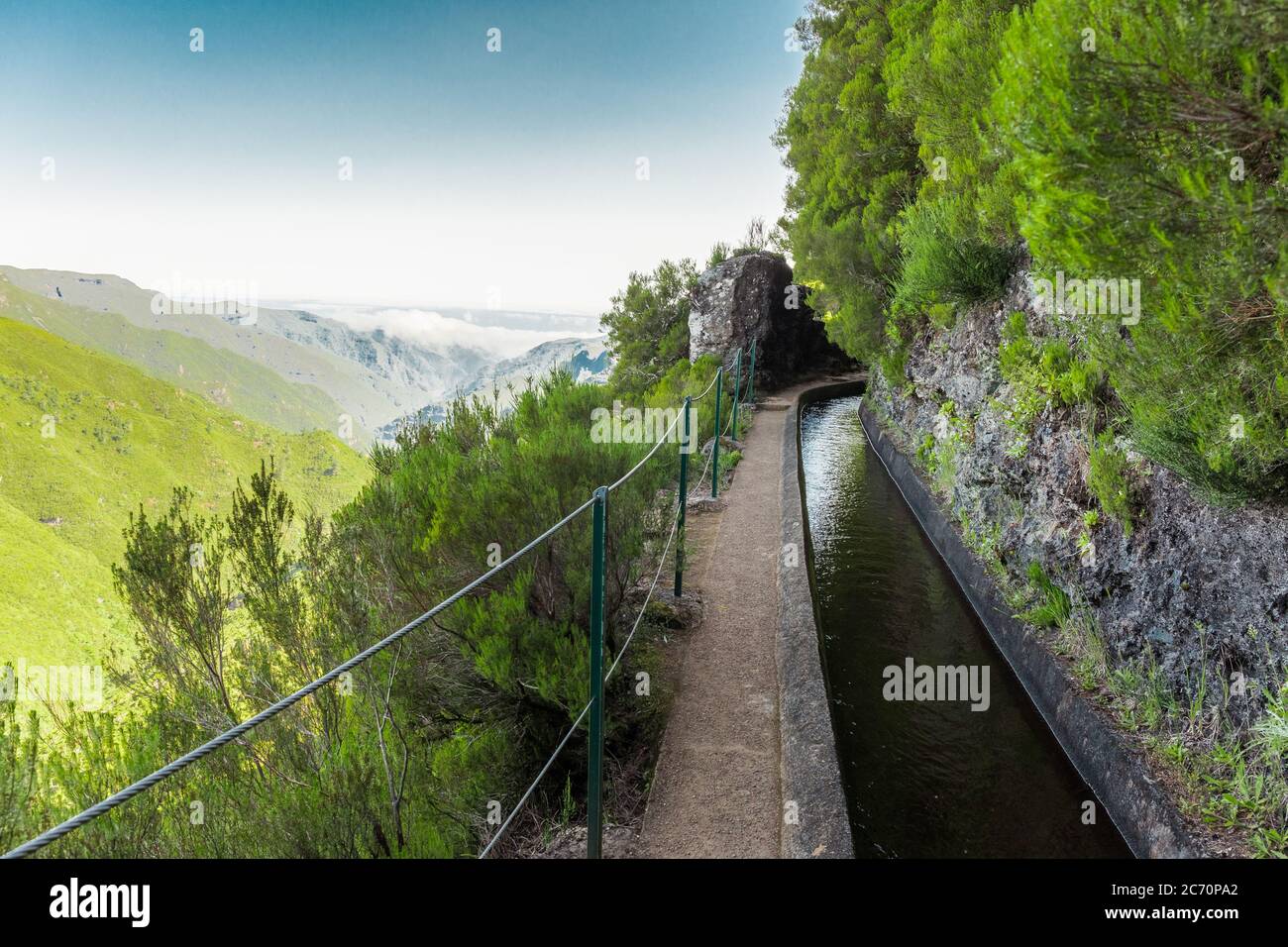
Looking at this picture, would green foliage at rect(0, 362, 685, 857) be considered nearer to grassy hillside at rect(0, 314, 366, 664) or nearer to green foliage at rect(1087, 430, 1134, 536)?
green foliage at rect(1087, 430, 1134, 536)

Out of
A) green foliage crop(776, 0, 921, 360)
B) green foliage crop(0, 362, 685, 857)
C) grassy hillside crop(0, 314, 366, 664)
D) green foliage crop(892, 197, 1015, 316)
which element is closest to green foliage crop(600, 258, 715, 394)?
green foliage crop(776, 0, 921, 360)

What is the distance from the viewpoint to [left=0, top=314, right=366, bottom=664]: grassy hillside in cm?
4634

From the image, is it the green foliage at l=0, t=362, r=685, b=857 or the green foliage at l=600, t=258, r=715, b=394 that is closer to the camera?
the green foliage at l=0, t=362, r=685, b=857

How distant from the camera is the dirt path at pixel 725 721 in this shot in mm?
3094

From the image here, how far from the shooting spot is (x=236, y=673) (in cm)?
446

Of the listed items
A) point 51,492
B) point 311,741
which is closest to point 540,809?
point 311,741

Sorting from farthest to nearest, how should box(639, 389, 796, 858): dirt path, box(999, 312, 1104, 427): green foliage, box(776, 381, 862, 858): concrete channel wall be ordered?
1. box(999, 312, 1104, 427): green foliage
2. box(639, 389, 796, 858): dirt path
3. box(776, 381, 862, 858): concrete channel wall

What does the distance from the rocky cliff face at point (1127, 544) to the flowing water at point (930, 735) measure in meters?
0.64

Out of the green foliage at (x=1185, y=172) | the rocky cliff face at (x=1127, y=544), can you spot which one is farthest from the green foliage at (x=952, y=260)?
the green foliage at (x=1185, y=172)

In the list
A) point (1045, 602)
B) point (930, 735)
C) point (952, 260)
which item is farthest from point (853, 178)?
point (930, 735)

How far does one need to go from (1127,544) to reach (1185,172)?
2478 millimetres

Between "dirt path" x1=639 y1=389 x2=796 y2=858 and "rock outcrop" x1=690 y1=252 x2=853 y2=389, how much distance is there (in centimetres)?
1178
